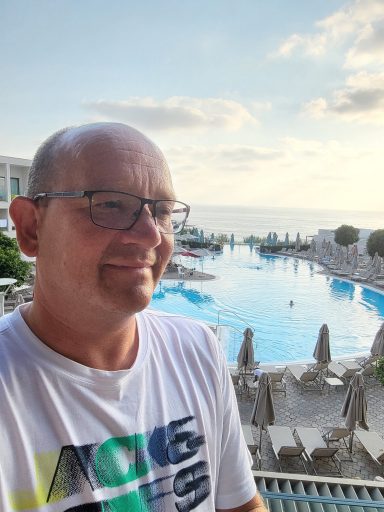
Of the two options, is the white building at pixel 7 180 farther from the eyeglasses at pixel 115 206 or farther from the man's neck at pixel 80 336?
the eyeglasses at pixel 115 206

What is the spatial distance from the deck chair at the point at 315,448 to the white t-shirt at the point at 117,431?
5.35 metres

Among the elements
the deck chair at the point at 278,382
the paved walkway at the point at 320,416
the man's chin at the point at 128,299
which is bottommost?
the paved walkway at the point at 320,416

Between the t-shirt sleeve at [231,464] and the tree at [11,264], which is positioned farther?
the tree at [11,264]

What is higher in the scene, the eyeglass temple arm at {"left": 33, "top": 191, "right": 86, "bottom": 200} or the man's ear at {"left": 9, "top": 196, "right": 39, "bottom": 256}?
the eyeglass temple arm at {"left": 33, "top": 191, "right": 86, "bottom": 200}

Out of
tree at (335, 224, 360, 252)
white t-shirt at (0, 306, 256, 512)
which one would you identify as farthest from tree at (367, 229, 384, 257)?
white t-shirt at (0, 306, 256, 512)

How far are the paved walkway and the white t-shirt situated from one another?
5.44m

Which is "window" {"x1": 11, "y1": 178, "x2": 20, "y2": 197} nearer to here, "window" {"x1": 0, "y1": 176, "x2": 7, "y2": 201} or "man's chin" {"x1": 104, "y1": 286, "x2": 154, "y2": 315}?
"window" {"x1": 0, "y1": 176, "x2": 7, "y2": 201}

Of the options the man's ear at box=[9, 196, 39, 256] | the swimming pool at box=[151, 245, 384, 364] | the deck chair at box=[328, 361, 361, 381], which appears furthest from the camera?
the swimming pool at box=[151, 245, 384, 364]

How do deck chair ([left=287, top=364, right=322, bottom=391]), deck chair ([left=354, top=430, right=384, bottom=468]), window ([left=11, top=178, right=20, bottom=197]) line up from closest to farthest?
1. deck chair ([left=354, top=430, right=384, bottom=468])
2. deck chair ([left=287, top=364, right=322, bottom=391])
3. window ([left=11, top=178, right=20, bottom=197])

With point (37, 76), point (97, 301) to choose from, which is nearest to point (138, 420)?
point (97, 301)

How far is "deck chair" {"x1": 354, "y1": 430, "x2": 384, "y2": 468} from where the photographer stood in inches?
219

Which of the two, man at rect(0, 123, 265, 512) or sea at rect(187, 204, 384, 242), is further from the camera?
sea at rect(187, 204, 384, 242)

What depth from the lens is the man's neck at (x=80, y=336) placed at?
89 cm

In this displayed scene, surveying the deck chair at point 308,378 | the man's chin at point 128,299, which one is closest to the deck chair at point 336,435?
the deck chair at point 308,378
